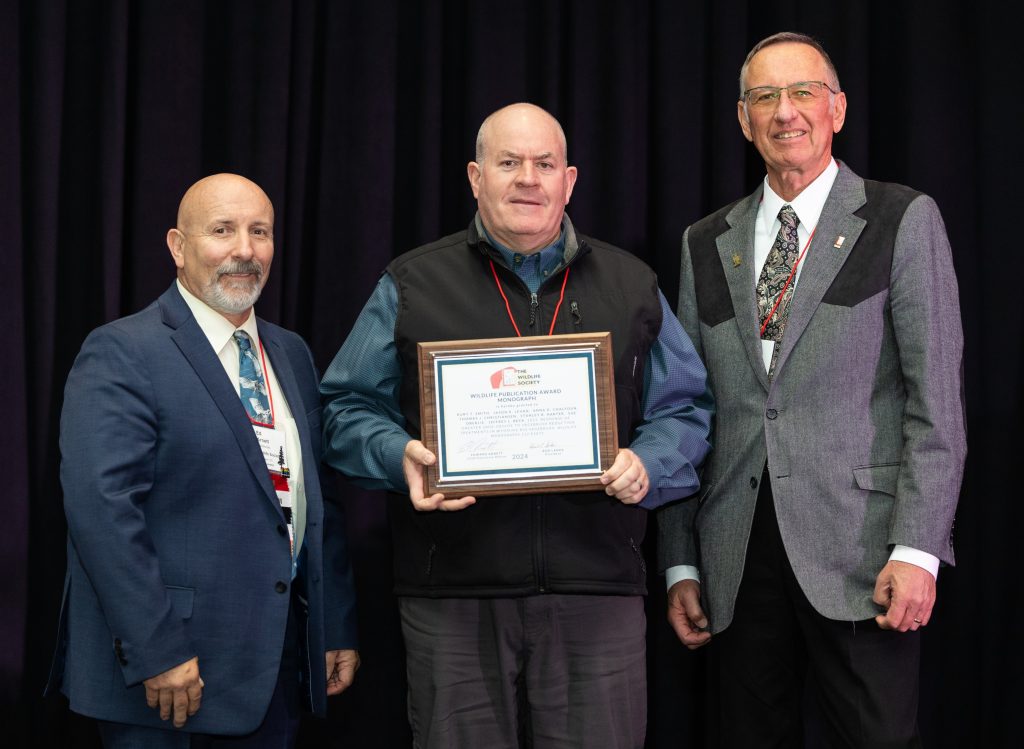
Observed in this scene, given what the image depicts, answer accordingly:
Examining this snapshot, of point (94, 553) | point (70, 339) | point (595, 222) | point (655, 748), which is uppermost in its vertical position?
point (595, 222)

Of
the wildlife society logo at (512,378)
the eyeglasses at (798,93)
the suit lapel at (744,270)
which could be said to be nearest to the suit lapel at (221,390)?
the wildlife society logo at (512,378)

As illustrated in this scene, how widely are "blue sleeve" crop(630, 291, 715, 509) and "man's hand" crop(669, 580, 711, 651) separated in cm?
37

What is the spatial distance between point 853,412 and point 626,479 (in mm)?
638

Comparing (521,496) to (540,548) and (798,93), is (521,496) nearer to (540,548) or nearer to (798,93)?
(540,548)

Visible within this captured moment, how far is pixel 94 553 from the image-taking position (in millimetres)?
2223

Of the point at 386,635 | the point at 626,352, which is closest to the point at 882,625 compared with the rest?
the point at 626,352

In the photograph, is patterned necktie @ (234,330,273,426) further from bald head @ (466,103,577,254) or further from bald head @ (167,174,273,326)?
bald head @ (466,103,577,254)

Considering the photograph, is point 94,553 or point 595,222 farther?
point 595,222

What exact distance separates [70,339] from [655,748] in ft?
7.73

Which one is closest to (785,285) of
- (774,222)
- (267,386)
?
(774,222)

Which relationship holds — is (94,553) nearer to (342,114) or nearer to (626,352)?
(626,352)

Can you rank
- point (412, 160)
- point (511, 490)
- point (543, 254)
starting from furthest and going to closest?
point (412, 160), point (543, 254), point (511, 490)

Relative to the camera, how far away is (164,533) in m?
2.35

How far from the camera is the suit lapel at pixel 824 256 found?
2.49 meters
